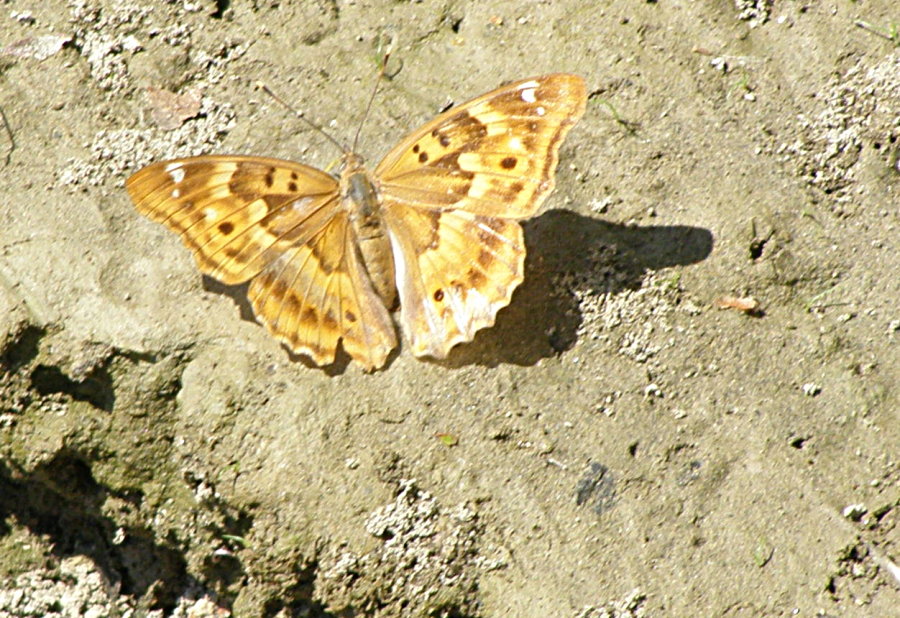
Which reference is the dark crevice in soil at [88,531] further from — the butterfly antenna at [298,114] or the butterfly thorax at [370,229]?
the butterfly antenna at [298,114]

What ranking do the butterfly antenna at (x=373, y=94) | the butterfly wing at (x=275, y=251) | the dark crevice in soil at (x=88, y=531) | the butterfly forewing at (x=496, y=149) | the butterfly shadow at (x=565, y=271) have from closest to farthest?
the butterfly forewing at (x=496, y=149)
the butterfly wing at (x=275, y=251)
the butterfly shadow at (x=565, y=271)
the dark crevice in soil at (x=88, y=531)
the butterfly antenna at (x=373, y=94)

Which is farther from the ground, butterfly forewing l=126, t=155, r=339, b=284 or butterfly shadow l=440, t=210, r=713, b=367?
butterfly forewing l=126, t=155, r=339, b=284

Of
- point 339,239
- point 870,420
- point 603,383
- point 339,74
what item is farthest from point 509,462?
point 339,74

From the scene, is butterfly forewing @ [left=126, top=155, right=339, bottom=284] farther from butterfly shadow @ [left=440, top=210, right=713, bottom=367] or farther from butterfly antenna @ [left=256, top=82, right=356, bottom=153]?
butterfly shadow @ [left=440, top=210, right=713, bottom=367]

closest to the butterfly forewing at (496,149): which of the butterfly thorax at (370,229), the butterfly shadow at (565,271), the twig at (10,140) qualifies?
the butterfly thorax at (370,229)

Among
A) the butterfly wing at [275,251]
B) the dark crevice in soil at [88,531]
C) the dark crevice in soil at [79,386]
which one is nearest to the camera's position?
the butterfly wing at [275,251]

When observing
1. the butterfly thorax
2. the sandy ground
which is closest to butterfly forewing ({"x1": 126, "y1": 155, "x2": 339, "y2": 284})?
the butterfly thorax

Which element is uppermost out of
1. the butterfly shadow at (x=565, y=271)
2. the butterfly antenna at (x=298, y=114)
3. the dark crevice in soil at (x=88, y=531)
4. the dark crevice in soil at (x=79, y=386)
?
the butterfly antenna at (x=298, y=114)

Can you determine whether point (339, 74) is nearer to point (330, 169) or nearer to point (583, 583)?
point (330, 169)
